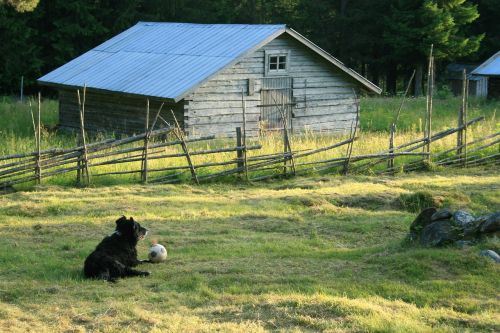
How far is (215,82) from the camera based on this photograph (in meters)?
23.1

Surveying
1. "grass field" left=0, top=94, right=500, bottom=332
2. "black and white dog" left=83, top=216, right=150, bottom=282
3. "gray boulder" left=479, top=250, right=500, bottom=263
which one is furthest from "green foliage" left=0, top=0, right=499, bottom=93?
"gray boulder" left=479, top=250, right=500, bottom=263

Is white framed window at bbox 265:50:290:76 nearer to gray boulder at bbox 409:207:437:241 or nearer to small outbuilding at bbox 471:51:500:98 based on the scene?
gray boulder at bbox 409:207:437:241

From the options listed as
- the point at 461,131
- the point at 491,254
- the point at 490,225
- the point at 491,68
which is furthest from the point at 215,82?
the point at 491,68

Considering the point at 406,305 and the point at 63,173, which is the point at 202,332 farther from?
the point at 63,173

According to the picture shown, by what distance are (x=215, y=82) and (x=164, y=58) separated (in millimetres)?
2442

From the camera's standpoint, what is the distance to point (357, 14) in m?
46.1

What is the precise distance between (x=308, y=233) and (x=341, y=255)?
1667mm

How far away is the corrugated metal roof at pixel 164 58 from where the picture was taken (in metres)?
22.6

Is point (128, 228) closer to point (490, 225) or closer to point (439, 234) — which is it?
point (439, 234)

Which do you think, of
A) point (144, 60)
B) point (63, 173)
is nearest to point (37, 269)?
point (63, 173)

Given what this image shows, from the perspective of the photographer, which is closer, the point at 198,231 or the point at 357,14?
the point at 198,231

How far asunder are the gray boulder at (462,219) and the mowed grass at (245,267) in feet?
1.44

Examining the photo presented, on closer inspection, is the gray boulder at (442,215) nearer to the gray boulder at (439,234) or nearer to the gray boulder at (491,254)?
the gray boulder at (439,234)

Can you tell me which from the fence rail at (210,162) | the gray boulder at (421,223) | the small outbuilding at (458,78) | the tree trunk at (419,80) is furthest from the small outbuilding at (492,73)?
the gray boulder at (421,223)
